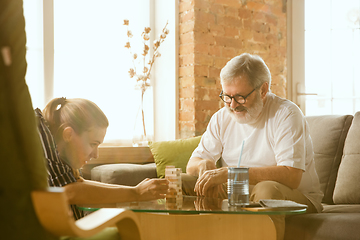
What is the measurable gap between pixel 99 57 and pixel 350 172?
7.08 ft

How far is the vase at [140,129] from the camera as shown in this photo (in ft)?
10.6

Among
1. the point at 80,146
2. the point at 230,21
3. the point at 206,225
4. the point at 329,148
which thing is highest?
the point at 230,21

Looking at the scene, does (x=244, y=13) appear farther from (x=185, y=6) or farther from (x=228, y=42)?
(x=185, y=6)

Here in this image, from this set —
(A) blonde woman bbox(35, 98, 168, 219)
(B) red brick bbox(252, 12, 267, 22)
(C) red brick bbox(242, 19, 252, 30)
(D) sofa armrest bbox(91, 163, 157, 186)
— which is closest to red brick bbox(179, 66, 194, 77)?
(C) red brick bbox(242, 19, 252, 30)

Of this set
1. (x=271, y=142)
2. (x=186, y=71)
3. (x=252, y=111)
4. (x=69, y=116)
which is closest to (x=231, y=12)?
(x=186, y=71)

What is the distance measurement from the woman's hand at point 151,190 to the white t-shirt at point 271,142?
65 cm

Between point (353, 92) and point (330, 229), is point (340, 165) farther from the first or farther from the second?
point (353, 92)

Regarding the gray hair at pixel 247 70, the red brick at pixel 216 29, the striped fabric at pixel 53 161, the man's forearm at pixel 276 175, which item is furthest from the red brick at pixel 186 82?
the striped fabric at pixel 53 161

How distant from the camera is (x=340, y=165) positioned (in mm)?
2277

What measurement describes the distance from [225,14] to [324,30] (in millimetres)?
1227

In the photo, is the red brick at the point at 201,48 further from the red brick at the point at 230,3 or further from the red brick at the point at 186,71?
the red brick at the point at 230,3

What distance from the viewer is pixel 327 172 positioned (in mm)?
2316

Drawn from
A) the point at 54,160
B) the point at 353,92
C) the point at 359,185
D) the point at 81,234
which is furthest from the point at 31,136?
the point at 353,92

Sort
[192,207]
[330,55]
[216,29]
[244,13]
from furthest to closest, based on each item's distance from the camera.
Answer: [330,55], [244,13], [216,29], [192,207]
